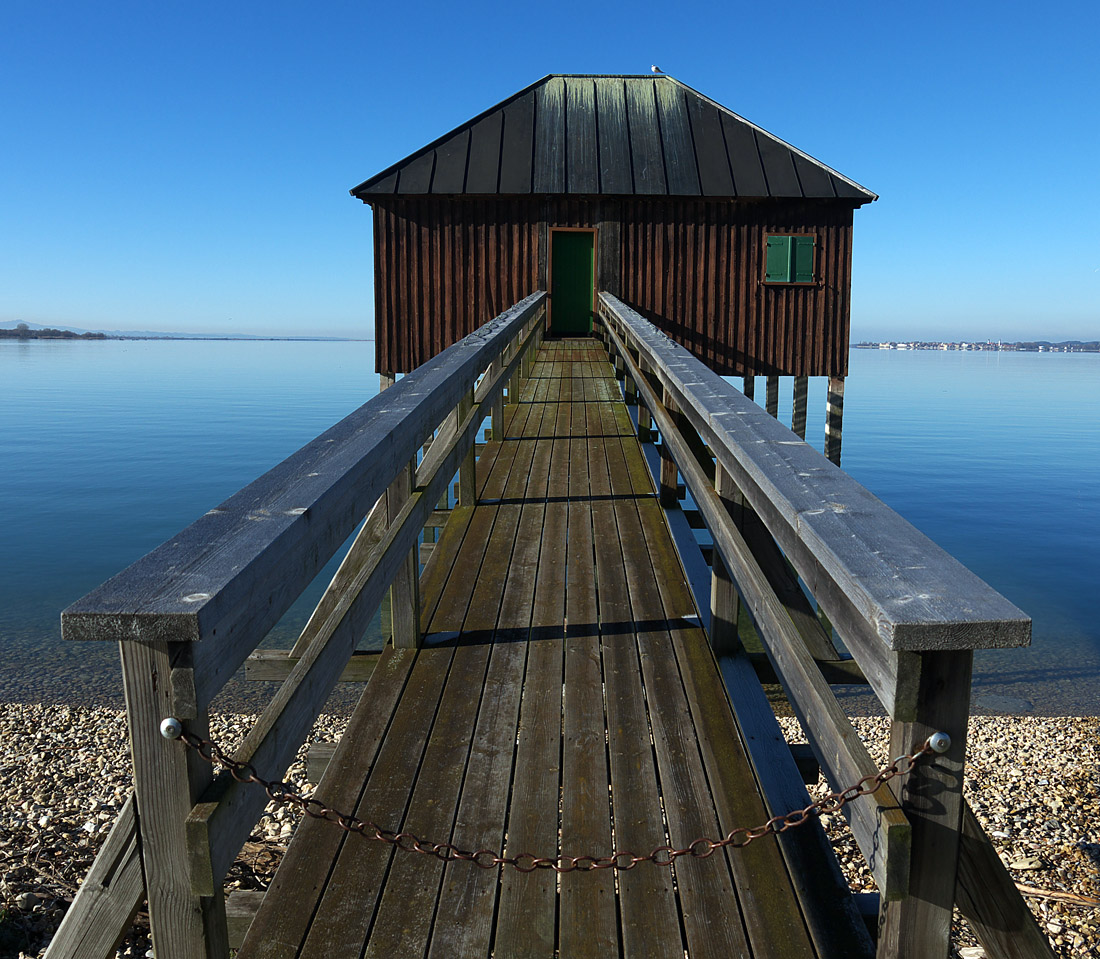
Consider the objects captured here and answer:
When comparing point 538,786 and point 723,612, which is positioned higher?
point 723,612

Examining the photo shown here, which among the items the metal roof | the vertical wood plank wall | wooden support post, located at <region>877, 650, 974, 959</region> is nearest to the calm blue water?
the vertical wood plank wall

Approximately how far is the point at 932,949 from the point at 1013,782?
893 cm

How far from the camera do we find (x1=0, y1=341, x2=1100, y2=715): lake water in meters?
14.6

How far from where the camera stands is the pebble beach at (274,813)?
5871 mm

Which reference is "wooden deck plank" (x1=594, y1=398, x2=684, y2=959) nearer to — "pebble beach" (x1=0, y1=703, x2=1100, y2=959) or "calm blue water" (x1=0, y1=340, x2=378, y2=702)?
"pebble beach" (x1=0, y1=703, x2=1100, y2=959)

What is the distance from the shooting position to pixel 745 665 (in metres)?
3.16

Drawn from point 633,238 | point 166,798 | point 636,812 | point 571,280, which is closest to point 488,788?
point 636,812

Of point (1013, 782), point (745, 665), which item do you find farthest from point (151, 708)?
point (1013, 782)

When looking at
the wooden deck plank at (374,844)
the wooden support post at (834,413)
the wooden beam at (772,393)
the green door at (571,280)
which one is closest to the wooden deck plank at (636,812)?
→ the wooden deck plank at (374,844)

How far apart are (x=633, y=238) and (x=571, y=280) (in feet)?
4.52

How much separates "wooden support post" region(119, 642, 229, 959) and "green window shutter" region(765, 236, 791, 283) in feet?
49.7

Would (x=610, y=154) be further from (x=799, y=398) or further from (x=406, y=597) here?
(x=406, y=597)

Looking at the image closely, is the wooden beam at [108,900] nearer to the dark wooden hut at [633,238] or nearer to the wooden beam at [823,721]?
the wooden beam at [823,721]

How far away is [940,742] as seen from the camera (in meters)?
1.36
